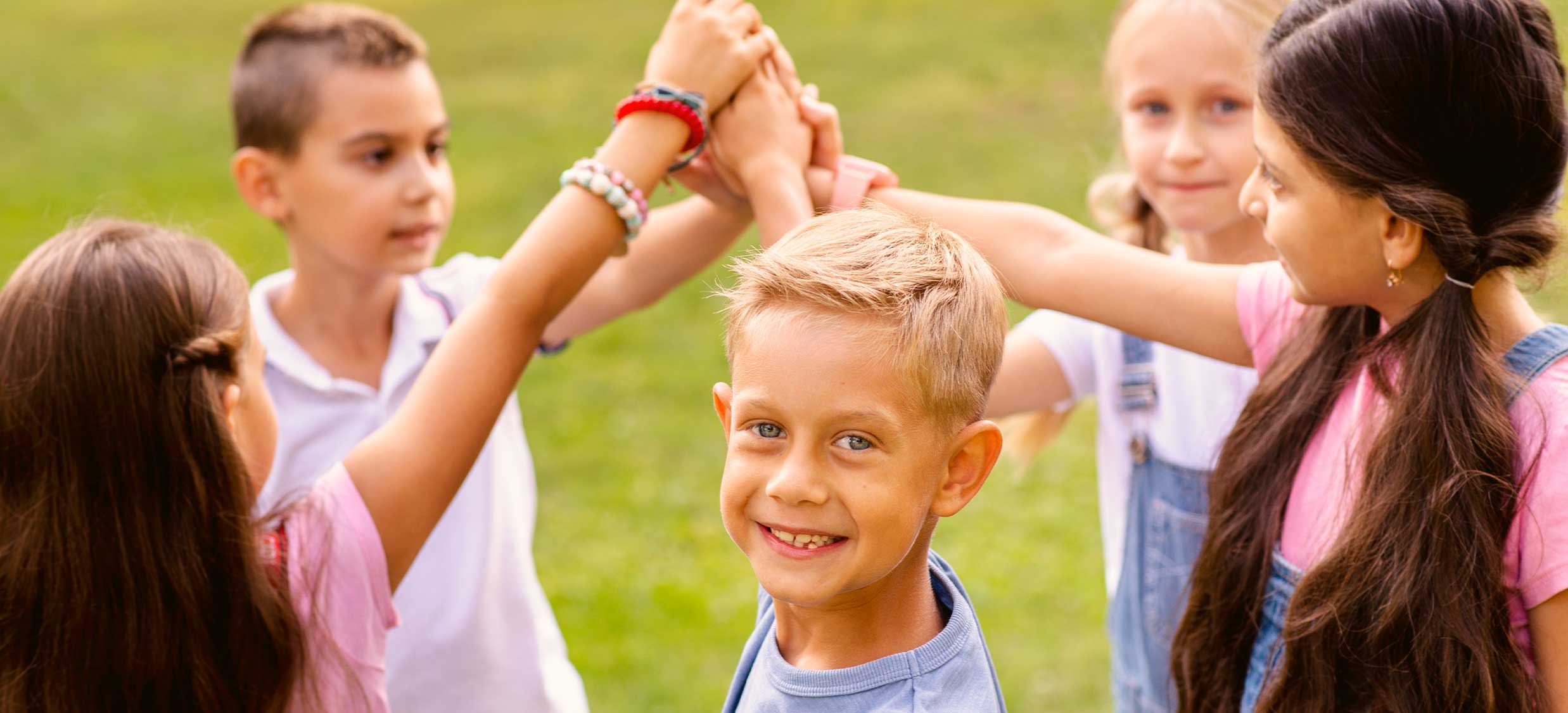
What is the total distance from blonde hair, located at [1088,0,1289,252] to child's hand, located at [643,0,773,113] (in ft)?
2.64

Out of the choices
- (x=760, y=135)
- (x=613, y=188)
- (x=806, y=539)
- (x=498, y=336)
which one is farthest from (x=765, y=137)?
(x=806, y=539)

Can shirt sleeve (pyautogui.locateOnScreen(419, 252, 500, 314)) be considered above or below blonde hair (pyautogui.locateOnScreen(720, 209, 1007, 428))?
below

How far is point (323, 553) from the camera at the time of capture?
2172mm

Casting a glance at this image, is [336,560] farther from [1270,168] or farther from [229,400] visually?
[1270,168]

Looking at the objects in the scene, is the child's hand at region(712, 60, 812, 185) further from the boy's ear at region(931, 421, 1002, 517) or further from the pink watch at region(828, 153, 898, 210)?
the boy's ear at region(931, 421, 1002, 517)

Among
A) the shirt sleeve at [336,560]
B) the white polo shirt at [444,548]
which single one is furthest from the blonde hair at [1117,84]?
the shirt sleeve at [336,560]

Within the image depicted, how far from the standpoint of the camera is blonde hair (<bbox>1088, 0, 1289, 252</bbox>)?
275 centimetres

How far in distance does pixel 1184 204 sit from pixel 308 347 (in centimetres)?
183

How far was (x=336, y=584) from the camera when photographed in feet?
7.18

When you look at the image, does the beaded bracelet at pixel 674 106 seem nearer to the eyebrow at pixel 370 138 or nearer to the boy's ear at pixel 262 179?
the eyebrow at pixel 370 138

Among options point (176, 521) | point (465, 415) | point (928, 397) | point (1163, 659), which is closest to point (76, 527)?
point (176, 521)

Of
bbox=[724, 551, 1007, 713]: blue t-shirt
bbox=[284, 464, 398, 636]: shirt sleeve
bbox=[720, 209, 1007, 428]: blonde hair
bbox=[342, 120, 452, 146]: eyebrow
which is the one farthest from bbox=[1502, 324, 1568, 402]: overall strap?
bbox=[342, 120, 452, 146]: eyebrow

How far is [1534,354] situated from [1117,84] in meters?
1.28

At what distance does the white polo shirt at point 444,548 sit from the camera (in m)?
2.91
